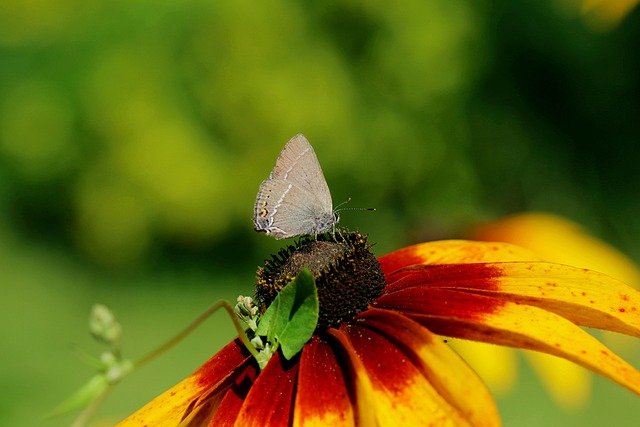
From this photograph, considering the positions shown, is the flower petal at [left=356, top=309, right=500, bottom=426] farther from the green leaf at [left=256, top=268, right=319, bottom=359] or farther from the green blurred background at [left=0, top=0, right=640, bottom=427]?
the green blurred background at [left=0, top=0, right=640, bottom=427]

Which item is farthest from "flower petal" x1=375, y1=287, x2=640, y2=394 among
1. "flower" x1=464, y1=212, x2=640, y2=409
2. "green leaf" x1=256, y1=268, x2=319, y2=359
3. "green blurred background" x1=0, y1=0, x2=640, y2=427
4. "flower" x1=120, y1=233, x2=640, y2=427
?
"green blurred background" x1=0, y1=0, x2=640, y2=427

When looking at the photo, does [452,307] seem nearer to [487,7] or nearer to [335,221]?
[335,221]

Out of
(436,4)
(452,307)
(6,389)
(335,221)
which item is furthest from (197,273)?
(452,307)

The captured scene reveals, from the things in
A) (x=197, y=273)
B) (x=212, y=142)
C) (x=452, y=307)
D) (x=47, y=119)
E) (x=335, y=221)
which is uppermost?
(x=47, y=119)

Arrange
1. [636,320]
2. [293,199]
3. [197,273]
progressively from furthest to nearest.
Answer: [197,273] < [293,199] < [636,320]

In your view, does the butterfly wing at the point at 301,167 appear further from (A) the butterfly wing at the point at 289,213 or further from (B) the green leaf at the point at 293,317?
(B) the green leaf at the point at 293,317

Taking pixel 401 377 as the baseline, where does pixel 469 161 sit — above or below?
above

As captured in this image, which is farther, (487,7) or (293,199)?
(487,7)

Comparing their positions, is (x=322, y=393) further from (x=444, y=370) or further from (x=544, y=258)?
(x=544, y=258)
